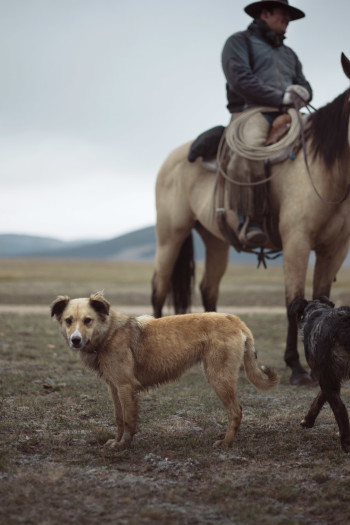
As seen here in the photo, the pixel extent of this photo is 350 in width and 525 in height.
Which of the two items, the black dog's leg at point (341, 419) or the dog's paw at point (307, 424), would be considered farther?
the dog's paw at point (307, 424)

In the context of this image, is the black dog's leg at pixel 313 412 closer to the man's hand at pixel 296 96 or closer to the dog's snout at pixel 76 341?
the dog's snout at pixel 76 341

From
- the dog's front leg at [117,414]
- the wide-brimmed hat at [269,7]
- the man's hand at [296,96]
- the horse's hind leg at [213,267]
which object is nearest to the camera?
the dog's front leg at [117,414]

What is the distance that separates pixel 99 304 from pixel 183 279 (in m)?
4.50

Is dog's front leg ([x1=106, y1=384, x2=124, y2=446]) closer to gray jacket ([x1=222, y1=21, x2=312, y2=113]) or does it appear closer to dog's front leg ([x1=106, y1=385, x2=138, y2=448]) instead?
dog's front leg ([x1=106, y1=385, x2=138, y2=448])

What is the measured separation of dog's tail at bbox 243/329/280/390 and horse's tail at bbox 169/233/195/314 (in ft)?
13.4

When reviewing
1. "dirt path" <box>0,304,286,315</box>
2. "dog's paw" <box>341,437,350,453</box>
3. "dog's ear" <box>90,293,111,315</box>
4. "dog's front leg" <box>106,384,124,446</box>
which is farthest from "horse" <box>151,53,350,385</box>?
"dirt path" <box>0,304,286,315</box>

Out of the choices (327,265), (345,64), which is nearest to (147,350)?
(327,265)

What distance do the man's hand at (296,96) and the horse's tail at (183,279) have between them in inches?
99.0

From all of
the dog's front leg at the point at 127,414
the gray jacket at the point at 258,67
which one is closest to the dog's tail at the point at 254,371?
the dog's front leg at the point at 127,414

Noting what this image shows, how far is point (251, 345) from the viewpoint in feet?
13.6

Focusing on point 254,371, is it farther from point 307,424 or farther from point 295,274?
point 295,274

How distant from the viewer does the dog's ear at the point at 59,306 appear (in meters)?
3.95

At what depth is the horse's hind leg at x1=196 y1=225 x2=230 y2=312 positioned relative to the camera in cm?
833

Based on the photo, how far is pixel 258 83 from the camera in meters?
6.64
